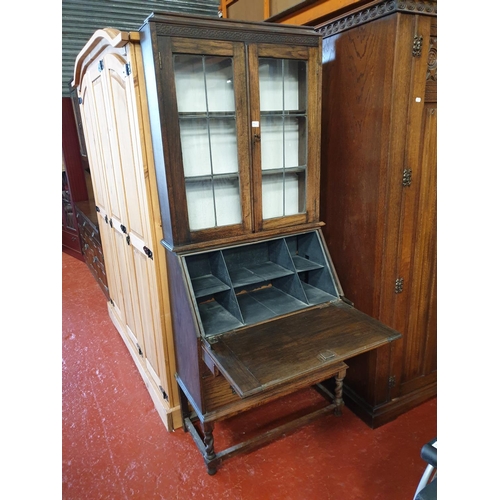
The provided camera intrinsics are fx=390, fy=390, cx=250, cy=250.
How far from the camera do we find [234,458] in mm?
2018

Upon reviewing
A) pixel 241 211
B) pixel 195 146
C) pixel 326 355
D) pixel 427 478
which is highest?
pixel 195 146

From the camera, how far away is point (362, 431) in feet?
7.07

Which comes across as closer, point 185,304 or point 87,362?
point 185,304

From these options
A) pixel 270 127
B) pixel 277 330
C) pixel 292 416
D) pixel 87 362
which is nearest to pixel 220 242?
pixel 277 330

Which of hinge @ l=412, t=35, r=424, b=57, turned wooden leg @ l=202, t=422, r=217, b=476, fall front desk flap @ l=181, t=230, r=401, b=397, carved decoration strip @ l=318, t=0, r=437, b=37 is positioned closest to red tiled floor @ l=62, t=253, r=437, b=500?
turned wooden leg @ l=202, t=422, r=217, b=476

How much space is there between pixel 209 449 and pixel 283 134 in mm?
1578

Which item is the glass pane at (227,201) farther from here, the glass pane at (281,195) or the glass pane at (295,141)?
the glass pane at (295,141)

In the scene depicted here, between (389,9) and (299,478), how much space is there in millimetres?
2156

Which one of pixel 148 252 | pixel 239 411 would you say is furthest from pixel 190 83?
pixel 239 411

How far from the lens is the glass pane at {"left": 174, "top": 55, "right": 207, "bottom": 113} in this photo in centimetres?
163

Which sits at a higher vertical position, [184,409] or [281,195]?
[281,195]

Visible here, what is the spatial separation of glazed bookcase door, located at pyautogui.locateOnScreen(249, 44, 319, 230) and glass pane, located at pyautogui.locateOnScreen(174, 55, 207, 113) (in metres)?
0.22

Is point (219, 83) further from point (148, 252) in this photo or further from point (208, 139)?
point (148, 252)

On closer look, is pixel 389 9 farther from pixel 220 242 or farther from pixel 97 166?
pixel 97 166
